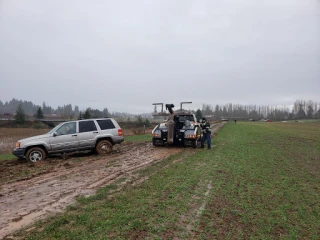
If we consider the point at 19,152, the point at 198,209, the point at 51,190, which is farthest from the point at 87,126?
the point at 198,209

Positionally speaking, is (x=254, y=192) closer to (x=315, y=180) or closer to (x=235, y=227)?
(x=235, y=227)

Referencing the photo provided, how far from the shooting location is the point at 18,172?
7.94 m

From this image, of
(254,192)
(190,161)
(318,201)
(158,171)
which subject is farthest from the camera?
(190,161)

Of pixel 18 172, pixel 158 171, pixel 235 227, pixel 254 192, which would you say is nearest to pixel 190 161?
pixel 158 171

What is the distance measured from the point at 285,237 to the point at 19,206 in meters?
4.99

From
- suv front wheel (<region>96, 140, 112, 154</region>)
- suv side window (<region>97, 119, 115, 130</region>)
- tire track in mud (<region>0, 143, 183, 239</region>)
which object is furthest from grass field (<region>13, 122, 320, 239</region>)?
suv side window (<region>97, 119, 115, 130</region>)

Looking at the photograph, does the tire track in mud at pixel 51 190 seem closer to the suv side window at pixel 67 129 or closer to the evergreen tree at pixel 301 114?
the suv side window at pixel 67 129

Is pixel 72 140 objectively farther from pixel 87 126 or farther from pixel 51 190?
pixel 51 190

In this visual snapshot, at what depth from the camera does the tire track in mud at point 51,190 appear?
14.0ft

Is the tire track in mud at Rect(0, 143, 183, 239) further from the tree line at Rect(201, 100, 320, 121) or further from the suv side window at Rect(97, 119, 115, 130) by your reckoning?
the tree line at Rect(201, 100, 320, 121)

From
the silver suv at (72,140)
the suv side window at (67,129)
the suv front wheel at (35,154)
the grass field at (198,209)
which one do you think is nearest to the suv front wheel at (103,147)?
the silver suv at (72,140)

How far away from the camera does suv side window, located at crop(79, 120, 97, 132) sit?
11.1 meters

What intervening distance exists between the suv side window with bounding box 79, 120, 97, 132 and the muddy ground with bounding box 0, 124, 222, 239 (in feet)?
6.39

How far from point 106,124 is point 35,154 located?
3447 millimetres
